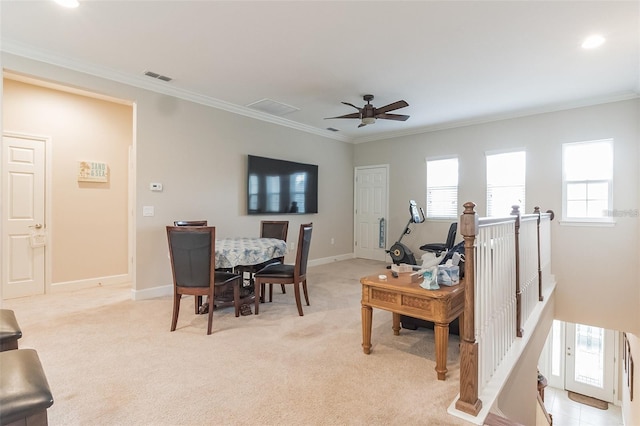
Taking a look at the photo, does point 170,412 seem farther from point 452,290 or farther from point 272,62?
point 272,62

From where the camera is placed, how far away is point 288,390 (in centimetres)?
202

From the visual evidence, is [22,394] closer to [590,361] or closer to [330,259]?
[330,259]

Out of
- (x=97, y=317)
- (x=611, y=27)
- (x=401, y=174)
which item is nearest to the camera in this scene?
(x=611, y=27)

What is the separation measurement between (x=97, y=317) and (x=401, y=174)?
5.47 meters

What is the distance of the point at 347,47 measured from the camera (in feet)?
10.1

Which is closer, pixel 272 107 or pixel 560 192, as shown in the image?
pixel 560 192

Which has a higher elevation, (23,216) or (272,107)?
(272,107)

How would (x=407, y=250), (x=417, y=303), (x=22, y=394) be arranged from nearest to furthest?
(x=22, y=394)
(x=417, y=303)
(x=407, y=250)

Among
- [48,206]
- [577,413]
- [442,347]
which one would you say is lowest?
[577,413]

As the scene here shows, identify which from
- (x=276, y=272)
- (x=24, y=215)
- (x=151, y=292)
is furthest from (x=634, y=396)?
(x=24, y=215)

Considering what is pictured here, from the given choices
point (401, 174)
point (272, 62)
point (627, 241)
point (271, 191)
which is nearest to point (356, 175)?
point (401, 174)

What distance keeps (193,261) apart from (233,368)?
1061mm

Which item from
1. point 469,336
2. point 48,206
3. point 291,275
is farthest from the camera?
point 48,206

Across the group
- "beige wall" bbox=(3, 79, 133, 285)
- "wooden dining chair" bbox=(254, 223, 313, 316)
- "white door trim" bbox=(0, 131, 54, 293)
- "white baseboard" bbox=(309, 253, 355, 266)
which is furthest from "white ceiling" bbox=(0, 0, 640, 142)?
"white baseboard" bbox=(309, 253, 355, 266)
